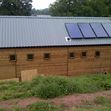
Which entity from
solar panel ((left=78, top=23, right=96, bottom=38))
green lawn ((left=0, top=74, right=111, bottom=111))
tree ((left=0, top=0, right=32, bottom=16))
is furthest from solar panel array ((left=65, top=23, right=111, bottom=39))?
tree ((left=0, top=0, right=32, bottom=16))

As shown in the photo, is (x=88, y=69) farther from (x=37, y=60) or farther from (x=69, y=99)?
(x=69, y=99)

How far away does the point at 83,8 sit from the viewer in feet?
191

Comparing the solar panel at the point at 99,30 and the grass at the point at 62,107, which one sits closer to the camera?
the grass at the point at 62,107

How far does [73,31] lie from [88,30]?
1.69m

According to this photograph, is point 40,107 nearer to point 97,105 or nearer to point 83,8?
point 97,105

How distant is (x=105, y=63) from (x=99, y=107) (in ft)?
46.4

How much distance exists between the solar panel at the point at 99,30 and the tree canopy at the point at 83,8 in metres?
27.5

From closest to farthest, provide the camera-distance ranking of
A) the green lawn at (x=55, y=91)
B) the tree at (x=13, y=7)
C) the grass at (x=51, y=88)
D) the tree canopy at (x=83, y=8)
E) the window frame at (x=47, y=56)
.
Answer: the green lawn at (x=55, y=91) < the grass at (x=51, y=88) < the window frame at (x=47, y=56) < the tree canopy at (x=83, y=8) < the tree at (x=13, y=7)

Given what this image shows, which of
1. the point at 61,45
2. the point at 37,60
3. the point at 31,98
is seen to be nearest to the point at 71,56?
the point at 61,45

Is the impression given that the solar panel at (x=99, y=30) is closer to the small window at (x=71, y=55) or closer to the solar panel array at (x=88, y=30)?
the solar panel array at (x=88, y=30)

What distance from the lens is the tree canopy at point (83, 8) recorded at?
187ft

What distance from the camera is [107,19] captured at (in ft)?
105

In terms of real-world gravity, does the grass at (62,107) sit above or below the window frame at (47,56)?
below

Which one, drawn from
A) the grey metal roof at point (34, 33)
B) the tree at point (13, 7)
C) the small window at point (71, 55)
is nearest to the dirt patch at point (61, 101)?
the grey metal roof at point (34, 33)
